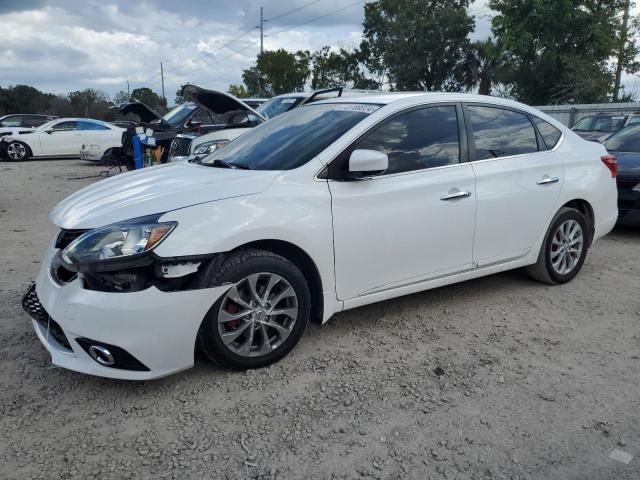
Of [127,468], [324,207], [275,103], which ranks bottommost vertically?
[127,468]

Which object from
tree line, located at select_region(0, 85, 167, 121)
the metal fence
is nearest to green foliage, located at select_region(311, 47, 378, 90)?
tree line, located at select_region(0, 85, 167, 121)

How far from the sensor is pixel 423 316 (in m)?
4.14

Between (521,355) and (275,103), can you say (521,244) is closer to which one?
(521,355)

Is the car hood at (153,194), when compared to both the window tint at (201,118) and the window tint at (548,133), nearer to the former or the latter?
the window tint at (548,133)

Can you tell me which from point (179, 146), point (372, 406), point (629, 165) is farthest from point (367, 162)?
point (179, 146)

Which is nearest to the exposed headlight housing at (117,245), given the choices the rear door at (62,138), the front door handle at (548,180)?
the front door handle at (548,180)

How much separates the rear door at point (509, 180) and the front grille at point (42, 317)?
2.86 metres

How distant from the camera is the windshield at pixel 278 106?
10.2 metres

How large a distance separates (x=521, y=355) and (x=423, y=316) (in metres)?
0.82

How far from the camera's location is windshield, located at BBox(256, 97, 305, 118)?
401 inches

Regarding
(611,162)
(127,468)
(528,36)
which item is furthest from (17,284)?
(528,36)

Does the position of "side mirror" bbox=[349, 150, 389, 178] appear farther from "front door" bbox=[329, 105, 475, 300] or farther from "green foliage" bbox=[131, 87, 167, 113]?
"green foliage" bbox=[131, 87, 167, 113]

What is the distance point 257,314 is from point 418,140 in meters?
1.71

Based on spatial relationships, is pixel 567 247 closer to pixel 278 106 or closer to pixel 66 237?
pixel 66 237
